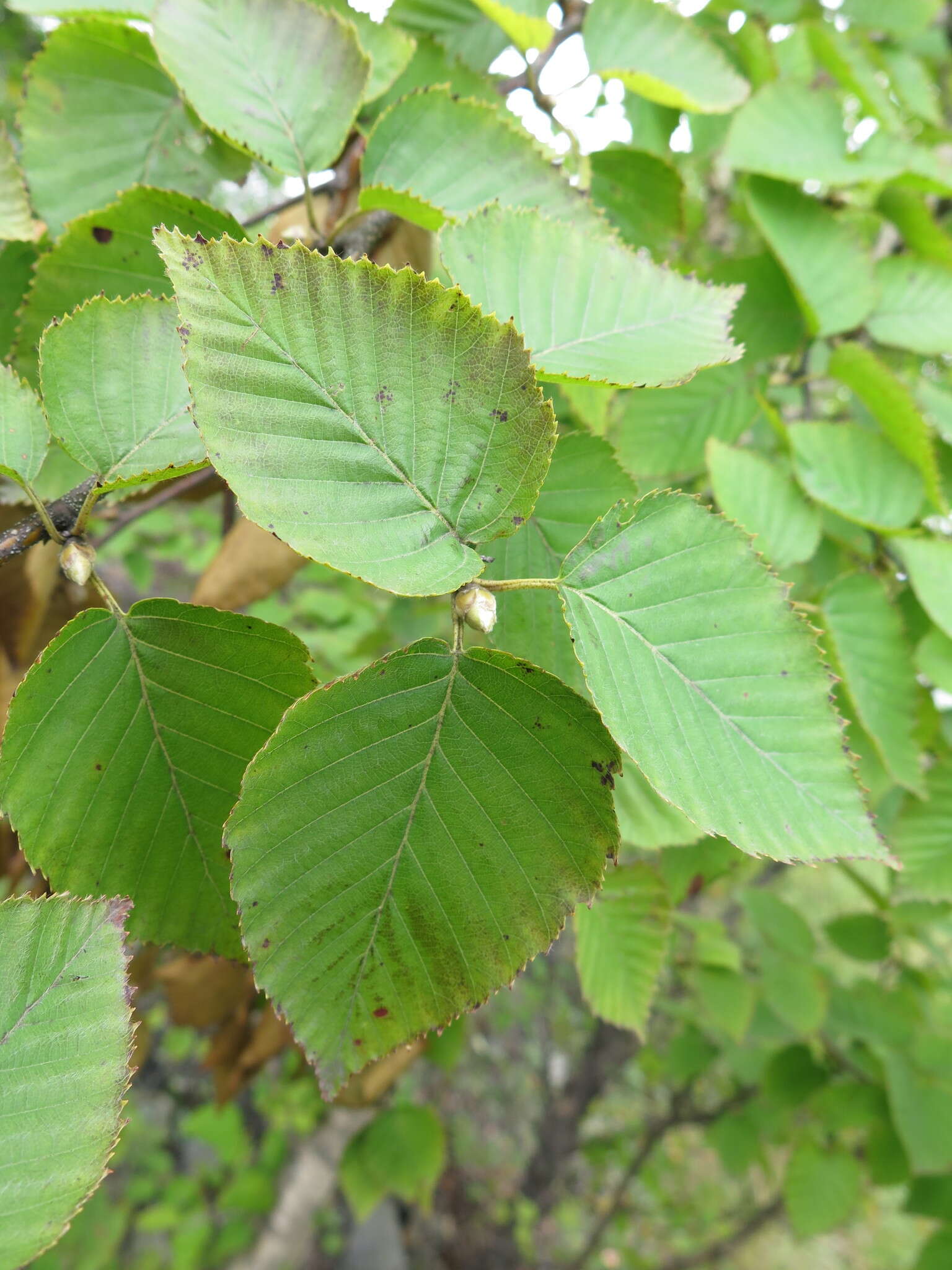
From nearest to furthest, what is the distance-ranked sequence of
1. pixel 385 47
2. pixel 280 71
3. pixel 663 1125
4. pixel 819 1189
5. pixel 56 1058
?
pixel 56 1058, pixel 280 71, pixel 385 47, pixel 819 1189, pixel 663 1125

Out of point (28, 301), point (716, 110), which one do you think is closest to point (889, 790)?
point (716, 110)

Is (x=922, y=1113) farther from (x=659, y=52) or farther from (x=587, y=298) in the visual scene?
(x=659, y=52)

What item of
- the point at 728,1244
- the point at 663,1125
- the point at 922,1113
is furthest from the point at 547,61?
the point at 728,1244

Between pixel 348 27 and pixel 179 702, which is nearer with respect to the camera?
pixel 179 702

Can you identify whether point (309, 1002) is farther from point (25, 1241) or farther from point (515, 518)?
point (515, 518)

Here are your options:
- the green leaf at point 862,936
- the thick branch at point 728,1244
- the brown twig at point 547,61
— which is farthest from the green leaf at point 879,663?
the thick branch at point 728,1244

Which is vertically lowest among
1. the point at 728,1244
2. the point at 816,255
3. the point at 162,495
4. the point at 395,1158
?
the point at 728,1244

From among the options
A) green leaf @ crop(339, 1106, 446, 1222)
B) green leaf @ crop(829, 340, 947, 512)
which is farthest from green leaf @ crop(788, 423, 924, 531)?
green leaf @ crop(339, 1106, 446, 1222)

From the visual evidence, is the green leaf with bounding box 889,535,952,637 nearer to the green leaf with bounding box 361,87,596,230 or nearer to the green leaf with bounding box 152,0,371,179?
the green leaf with bounding box 361,87,596,230
